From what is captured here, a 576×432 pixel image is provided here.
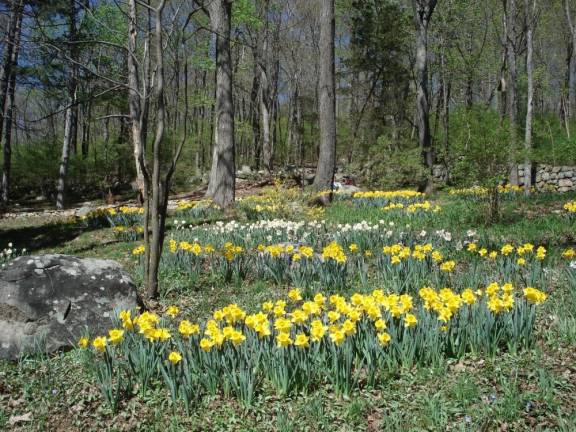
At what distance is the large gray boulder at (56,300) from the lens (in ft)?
12.3

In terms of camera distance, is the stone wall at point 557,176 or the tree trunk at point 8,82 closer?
the tree trunk at point 8,82

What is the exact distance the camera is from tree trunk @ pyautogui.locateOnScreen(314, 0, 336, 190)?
38.8 ft

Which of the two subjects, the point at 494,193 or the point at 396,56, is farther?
the point at 396,56

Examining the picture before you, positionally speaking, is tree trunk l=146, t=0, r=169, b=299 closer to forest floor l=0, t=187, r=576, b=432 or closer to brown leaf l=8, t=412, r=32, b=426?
forest floor l=0, t=187, r=576, b=432

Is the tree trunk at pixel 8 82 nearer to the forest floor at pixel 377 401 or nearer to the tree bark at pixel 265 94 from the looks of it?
the forest floor at pixel 377 401

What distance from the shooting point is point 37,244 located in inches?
352

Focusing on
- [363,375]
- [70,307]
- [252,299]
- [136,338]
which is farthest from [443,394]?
[70,307]

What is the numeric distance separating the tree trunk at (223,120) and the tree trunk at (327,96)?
235cm

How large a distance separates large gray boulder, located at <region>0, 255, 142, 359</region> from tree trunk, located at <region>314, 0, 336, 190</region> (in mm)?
8196

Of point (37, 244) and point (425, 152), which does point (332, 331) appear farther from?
point (425, 152)

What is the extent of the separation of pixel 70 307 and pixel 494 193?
6.62 m

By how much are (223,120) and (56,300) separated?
796cm

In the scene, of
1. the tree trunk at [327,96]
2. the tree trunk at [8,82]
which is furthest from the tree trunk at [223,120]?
the tree trunk at [8,82]

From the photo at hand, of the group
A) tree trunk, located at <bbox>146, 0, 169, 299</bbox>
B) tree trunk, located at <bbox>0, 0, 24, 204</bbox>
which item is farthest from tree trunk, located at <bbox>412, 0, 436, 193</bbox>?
tree trunk, located at <bbox>146, 0, 169, 299</bbox>
